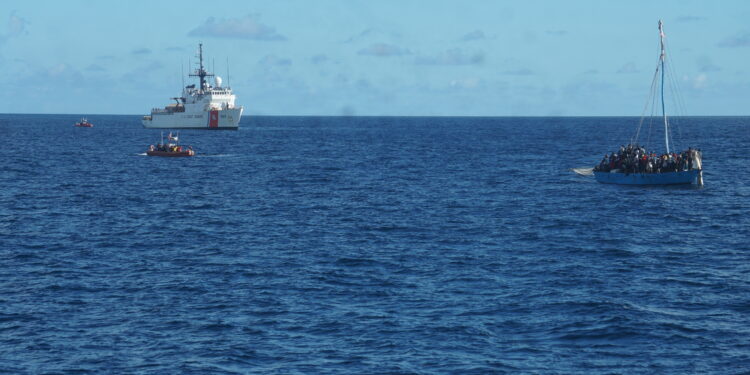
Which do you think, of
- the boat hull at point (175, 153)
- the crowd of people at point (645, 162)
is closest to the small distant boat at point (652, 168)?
the crowd of people at point (645, 162)

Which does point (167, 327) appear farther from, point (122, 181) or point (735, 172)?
point (735, 172)

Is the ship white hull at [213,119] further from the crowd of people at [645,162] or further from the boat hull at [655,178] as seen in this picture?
the boat hull at [655,178]

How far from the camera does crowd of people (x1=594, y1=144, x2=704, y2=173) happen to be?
70.9 m

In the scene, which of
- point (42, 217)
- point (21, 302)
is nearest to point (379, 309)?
point (21, 302)

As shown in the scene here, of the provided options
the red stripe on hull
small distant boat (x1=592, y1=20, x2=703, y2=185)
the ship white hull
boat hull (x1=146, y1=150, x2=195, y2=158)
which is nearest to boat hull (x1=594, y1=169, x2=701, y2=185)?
small distant boat (x1=592, y1=20, x2=703, y2=185)

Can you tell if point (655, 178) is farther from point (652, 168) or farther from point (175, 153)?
point (175, 153)

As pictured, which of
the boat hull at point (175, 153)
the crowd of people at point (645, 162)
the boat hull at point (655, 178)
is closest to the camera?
the boat hull at point (655, 178)

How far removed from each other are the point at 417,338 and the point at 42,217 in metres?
36.5

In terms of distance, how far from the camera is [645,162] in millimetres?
73250

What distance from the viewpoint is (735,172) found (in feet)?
288

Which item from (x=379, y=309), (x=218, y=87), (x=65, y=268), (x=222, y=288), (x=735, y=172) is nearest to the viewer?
(x=379, y=309)

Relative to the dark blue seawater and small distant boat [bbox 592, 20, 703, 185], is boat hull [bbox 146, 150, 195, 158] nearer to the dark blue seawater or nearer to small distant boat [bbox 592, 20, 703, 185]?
the dark blue seawater

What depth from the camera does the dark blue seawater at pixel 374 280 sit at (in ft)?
87.4

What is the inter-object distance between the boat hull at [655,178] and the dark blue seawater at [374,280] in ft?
2.68
